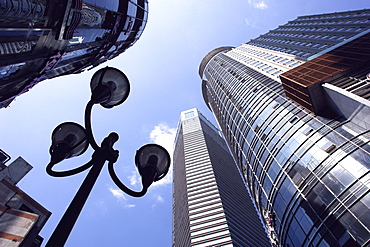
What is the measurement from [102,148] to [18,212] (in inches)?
482

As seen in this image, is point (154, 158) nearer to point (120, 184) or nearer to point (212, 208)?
point (120, 184)

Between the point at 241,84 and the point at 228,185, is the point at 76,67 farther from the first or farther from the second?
the point at 228,185

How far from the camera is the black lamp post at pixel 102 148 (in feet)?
14.2

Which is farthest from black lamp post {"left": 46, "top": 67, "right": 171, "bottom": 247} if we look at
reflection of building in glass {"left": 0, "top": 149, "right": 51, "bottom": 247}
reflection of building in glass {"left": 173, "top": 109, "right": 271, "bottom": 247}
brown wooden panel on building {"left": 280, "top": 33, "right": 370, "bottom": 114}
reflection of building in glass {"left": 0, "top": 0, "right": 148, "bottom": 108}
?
reflection of building in glass {"left": 173, "top": 109, "right": 271, "bottom": 247}

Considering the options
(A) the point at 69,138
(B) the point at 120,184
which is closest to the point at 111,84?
(A) the point at 69,138

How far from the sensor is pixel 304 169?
2484 cm

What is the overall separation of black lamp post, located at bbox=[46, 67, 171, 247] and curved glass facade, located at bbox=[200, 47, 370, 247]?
801 inches

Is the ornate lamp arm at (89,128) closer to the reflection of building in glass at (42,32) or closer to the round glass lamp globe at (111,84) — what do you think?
the round glass lamp globe at (111,84)

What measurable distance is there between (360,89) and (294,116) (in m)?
8.92

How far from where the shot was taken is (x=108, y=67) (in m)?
5.12

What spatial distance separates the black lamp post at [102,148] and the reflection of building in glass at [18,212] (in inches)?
351

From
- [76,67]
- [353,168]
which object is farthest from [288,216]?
[76,67]

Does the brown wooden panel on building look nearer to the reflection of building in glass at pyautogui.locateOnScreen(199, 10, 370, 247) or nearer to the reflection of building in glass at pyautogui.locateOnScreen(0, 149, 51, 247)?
the reflection of building in glass at pyautogui.locateOnScreen(199, 10, 370, 247)

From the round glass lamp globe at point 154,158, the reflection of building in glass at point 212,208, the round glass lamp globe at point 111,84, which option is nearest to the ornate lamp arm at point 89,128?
the round glass lamp globe at point 111,84
